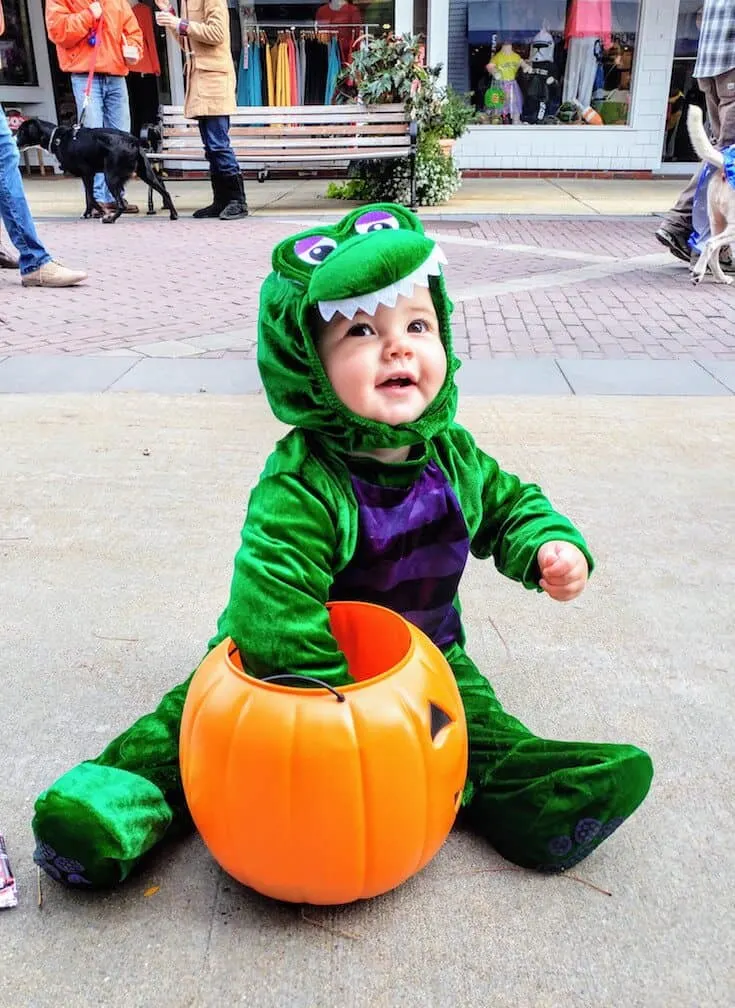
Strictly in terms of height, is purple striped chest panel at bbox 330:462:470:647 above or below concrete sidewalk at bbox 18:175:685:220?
above

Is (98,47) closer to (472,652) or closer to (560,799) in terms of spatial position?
(472,652)

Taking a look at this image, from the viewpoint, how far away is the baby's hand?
1.74 meters

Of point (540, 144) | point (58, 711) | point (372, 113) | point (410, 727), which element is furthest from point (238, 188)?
point (410, 727)

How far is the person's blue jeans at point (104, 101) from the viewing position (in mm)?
9469

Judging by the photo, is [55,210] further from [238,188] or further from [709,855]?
[709,855]

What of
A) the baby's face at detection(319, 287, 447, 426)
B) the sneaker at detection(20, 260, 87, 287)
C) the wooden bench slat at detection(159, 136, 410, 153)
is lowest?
the sneaker at detection(20, 260, 87, 287)

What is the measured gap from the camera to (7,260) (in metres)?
7.02

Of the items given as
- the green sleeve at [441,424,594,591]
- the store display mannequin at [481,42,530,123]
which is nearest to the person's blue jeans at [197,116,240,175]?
the store display mannequin at [481,42,530,123]

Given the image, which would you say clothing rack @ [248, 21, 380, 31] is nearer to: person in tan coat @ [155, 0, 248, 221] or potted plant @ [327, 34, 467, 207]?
potted plant @ [327, 34, 467, 207]

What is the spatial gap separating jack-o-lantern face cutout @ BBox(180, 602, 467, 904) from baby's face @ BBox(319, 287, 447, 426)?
0.44 m

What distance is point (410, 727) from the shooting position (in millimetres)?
1455

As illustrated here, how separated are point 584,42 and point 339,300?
12918 millimetres

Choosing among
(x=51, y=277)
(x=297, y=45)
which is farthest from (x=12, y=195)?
(x=297, y=45)

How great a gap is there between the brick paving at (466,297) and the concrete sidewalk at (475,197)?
1.09 m
